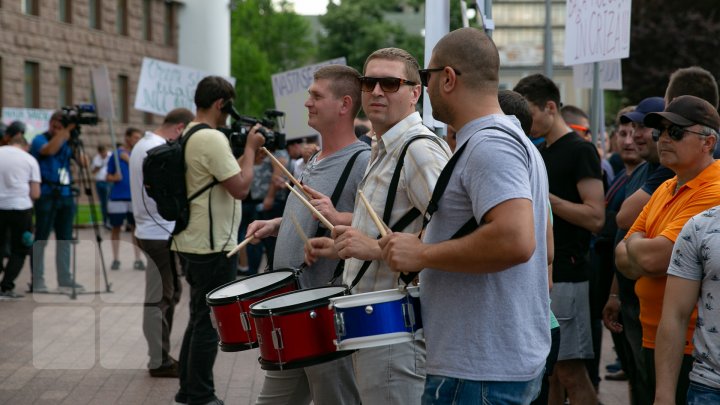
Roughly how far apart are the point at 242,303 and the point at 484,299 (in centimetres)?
178

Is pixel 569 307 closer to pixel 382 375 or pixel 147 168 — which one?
pixel 382 375

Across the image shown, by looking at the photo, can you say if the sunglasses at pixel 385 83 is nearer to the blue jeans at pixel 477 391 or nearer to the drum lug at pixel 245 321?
the drum lug at pixel 245 321

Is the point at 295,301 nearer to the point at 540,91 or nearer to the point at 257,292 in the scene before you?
the point at 257,292

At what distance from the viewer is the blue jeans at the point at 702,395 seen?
3.57 meters

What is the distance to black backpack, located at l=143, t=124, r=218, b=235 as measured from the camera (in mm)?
6496

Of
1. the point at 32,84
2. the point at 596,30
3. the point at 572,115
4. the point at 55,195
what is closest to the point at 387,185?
the point at 596,30

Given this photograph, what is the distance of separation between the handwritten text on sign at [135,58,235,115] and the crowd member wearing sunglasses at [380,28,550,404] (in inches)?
419

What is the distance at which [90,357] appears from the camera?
8.70 metres

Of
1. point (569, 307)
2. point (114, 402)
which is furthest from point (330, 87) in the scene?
point (114, 402)

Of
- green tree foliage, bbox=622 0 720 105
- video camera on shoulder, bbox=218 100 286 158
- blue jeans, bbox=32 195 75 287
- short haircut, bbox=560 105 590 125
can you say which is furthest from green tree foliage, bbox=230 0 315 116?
video camera on shoulder, bbox=218 100 286 158

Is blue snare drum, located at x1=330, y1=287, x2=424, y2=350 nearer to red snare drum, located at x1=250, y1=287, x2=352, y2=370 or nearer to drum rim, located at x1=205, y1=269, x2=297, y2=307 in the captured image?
red snare drum, located at x1=250, y1=287, x2=352, y2=370

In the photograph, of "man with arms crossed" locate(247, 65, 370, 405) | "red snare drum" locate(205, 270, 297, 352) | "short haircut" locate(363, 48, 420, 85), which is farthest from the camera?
"man with arms crossed" locate(247, 65, 370, 405)

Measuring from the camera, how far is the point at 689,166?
4141 millimetres

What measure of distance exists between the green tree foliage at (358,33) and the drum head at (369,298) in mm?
53617
